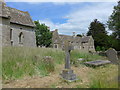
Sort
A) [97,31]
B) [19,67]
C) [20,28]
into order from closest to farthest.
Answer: [19,67] → [20,28] → [97,31]

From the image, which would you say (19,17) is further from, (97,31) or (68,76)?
(97,31)

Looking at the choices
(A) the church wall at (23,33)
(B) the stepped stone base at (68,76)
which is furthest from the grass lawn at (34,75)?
(A) the church wall at (23,33)

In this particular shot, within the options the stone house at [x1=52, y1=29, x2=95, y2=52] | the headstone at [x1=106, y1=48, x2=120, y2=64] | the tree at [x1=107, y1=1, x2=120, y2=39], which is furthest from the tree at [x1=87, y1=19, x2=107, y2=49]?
the headstone at [x1=106, y1=48, x2=120, y2=64]

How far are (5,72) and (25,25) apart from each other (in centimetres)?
1971

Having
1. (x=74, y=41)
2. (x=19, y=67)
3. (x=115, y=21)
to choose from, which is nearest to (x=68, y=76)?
(x=19, y=67)

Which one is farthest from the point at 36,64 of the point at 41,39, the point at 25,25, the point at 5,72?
the point at 41,39

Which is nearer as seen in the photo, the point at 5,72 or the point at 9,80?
the point at 9,80

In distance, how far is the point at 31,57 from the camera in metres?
7.11

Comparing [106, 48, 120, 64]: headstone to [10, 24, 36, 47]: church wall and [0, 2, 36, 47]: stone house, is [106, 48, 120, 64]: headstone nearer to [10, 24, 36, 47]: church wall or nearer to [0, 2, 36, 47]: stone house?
[0, 2, 36, 47]: stone house

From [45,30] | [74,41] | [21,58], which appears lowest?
[21,58]

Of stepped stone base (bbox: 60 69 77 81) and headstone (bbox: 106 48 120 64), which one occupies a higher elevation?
headstone (bbox: 106 48 120 64)

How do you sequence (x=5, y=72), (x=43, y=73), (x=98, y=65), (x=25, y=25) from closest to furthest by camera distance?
(x=5, y=72)
(x=43, y=73)
(x=98, y=65)
(x=25, y=25)

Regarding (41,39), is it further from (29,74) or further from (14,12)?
(29,74)

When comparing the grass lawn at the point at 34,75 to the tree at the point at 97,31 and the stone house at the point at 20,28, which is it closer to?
the stone house at the point at 20,28
